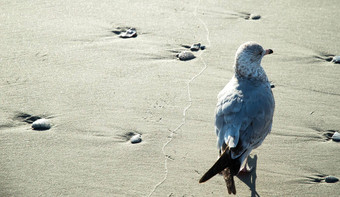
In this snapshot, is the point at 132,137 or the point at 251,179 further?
the point at 132,137

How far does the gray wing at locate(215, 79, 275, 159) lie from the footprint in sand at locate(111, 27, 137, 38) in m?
2.17

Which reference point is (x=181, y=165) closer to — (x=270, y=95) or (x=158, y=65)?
(x=270, y=95)

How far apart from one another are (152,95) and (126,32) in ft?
4.54

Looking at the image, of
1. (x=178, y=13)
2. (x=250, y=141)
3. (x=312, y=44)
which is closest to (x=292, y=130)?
(x=250, y=141)

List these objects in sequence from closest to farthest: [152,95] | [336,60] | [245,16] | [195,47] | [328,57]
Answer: [152,95] → [336,60] → [328,57] → [195,47] → [245,16]

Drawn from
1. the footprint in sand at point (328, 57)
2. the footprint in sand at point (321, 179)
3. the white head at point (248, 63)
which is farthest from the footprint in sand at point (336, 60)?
the footprint in sand at point (321, 179)

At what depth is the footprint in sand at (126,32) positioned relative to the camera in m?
5.81

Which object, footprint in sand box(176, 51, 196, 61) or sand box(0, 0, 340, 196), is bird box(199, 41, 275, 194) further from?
footprint in sand box(176, 51, 196, 61)

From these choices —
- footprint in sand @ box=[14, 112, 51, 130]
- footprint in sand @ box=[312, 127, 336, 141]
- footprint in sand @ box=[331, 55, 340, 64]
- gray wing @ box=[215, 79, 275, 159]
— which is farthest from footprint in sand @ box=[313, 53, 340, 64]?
footprint in sand @ box=[14, 112, 51, 130]

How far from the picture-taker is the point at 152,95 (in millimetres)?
4852

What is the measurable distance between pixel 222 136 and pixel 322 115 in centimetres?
136

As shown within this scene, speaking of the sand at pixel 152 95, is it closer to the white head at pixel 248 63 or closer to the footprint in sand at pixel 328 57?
the footprint in sand at pixel 328 57

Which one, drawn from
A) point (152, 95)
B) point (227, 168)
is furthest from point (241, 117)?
point (152, 95)

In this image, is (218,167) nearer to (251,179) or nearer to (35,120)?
(251,179)
